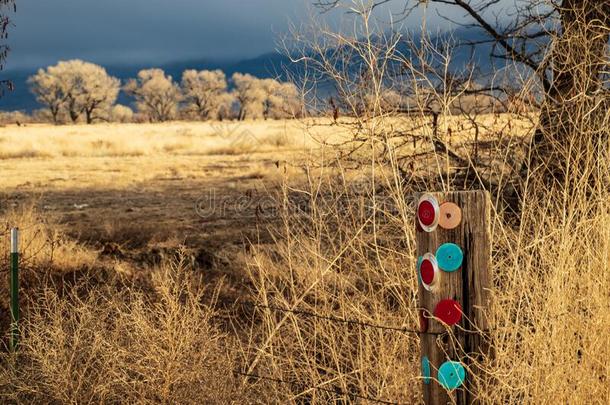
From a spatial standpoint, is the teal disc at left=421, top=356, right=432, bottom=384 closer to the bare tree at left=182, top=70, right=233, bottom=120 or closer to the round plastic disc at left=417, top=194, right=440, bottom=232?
the round plastic disc at left=417, top=194, right=440, bottom=232

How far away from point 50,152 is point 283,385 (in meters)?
25.0

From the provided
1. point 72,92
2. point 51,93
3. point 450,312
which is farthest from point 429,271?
point 72,92

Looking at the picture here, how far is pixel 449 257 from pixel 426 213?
0.18 m

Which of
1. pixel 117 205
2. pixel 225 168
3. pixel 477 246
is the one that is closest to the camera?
pixel 477 246

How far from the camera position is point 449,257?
9.43 ft

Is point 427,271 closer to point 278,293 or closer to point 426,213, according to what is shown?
point 426,213

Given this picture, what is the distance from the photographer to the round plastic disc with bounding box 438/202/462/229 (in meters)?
2.85

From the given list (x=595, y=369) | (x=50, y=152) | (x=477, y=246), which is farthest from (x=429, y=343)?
(x=50, y=152)

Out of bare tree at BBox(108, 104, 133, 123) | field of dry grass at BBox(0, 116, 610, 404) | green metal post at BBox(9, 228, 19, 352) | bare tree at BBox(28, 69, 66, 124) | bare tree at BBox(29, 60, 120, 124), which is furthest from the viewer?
bare tree at BBox(108, 104, 133, 123)

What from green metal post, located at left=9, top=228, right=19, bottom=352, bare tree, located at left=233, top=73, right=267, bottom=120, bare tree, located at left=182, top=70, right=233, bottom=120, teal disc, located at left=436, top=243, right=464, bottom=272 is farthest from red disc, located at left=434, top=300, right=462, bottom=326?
bare tree, located at left=233, top=73, right=267, bottom=120

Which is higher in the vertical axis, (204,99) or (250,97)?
(250,97)

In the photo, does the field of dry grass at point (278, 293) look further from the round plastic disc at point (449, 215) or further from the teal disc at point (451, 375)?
the round plastic disc at point (449, 215)

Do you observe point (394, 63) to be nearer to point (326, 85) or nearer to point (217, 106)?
point (326, 85)

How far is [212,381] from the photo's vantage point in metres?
3.99
